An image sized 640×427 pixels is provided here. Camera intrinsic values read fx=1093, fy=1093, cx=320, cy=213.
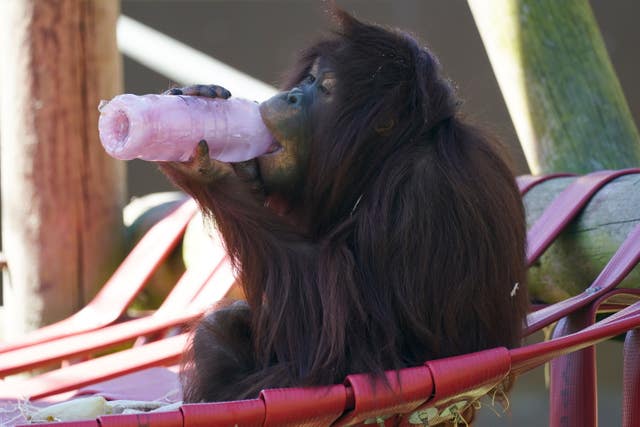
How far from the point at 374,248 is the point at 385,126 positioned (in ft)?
0.87

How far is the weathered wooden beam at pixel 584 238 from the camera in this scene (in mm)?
2482

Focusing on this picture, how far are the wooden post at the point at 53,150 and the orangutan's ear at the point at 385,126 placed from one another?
1593 millimetres

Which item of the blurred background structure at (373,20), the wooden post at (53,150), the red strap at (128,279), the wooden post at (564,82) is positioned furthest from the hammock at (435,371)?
the blurred background structure at (373,20)

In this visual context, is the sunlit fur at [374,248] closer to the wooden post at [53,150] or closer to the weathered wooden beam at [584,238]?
the weathered wooden beam at [584,238]

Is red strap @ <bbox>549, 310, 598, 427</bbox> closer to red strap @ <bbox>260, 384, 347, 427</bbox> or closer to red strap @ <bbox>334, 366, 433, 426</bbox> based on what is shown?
red strap @ <bbox>334, 366, 433, 426</bbox>

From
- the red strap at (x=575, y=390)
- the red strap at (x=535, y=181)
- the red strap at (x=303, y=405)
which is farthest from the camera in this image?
the red strap at (x=535, y=181)

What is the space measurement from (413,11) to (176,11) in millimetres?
1080

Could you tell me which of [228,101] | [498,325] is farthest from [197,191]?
[498,325]

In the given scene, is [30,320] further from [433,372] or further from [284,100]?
[433,372]

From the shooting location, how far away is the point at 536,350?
1735mm

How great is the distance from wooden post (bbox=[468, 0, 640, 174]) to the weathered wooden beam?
247 millimetres

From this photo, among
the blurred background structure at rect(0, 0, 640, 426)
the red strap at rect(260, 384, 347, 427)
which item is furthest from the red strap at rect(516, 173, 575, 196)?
the blurred background structure at rect(0, 0, 640, 426)

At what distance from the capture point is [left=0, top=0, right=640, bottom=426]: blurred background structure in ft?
15.5

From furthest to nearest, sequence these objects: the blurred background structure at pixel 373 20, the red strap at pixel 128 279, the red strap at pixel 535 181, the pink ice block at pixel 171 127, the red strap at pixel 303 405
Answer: the blurred background structure at pixel 373 20 → the red strap at pixel 128 279 → the red strap at pixel 535 181 → the pink ice block at pixel 171 127 → the red strap at pixel 303 405
